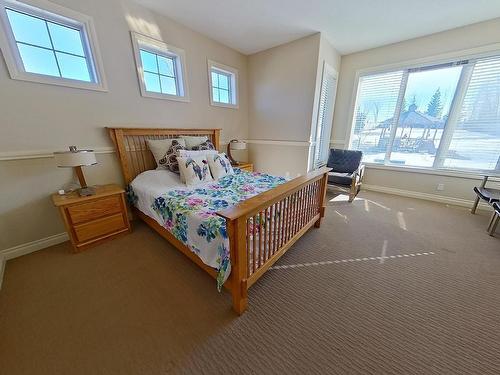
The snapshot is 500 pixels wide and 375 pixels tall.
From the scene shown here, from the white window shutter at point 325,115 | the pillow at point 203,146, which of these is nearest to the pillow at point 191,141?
the pillow at point 203,146

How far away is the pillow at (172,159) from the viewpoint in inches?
95.5

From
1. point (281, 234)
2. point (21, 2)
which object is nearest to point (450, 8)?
point (281, 234)

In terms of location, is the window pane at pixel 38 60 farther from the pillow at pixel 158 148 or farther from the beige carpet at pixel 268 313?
the beige carpet at pixel 268 313

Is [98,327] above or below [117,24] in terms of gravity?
below

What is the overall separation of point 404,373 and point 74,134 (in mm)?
3340

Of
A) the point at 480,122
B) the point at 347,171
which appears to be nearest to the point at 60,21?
the point at 347,171

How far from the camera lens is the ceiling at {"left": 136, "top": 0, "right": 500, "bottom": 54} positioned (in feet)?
7.36

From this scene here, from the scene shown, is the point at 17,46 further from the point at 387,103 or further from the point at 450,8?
the point at 387,103

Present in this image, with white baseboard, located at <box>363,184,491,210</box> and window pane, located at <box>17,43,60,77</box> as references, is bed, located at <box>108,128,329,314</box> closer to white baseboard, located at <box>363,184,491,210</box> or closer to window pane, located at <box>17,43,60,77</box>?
window pane, located at <box>17,43,60,77</box>

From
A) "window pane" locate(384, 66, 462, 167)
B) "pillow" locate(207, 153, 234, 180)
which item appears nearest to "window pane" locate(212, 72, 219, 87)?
"pillow" locate(207, 153, 234, 180)

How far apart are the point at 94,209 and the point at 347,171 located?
400 centimetres

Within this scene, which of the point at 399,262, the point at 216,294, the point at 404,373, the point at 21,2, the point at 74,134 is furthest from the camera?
the point at 74,134

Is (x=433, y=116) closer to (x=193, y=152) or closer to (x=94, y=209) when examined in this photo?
(x=193, y=152)

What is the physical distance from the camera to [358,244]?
6.86 feet
